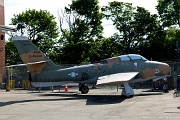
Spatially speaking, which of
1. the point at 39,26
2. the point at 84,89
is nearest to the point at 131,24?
the point at 39,26

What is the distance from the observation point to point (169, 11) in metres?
56.3

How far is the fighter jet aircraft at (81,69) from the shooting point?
2538 centimetres

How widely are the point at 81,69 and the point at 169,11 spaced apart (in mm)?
33392

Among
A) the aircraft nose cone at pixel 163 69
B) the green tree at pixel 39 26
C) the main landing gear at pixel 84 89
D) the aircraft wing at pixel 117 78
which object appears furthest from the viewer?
the green tree at pixel 39 26

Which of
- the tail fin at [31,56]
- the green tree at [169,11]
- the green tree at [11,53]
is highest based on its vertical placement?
the green tree at [169,11]

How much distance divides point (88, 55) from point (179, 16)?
47.0 ft

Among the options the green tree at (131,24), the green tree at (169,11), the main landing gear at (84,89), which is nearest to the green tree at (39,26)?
the green tree at (131,24)

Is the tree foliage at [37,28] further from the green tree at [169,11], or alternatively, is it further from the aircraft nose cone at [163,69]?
the aircraft nose cone at [163,69]

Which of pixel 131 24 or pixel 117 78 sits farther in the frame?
pixel 131 24

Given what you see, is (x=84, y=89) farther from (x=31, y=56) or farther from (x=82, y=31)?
(x=82, y=31)

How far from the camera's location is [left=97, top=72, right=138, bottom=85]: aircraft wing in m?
23.4

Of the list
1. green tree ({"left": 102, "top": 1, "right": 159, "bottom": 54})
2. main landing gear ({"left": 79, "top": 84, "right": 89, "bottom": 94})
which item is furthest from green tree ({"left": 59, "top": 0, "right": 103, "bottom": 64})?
main landing gear ({"left": 79, "top": 84, "right": 89, "bottom": 94})

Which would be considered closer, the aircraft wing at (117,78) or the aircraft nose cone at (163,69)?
the aircraft wing at (117,78)

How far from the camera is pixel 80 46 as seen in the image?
55.9 meters
